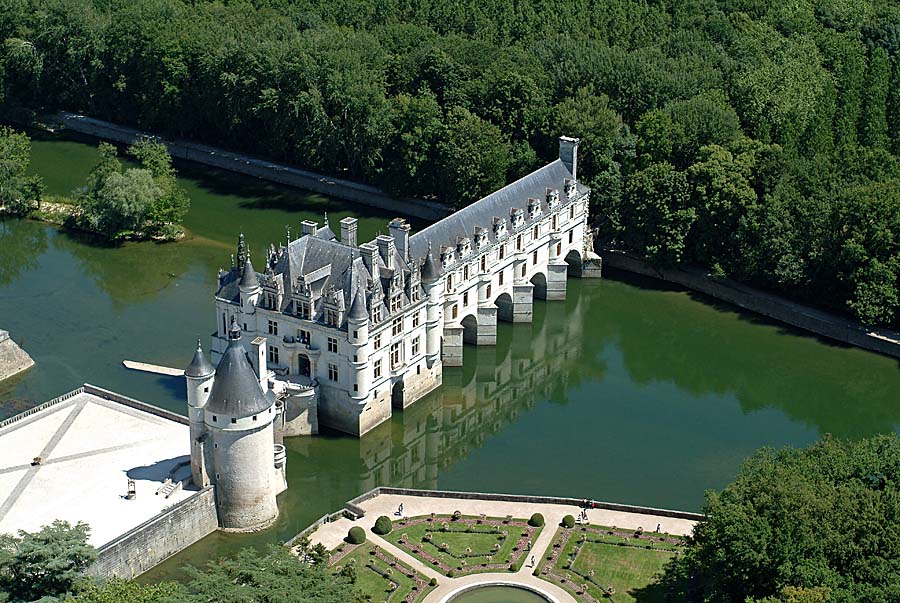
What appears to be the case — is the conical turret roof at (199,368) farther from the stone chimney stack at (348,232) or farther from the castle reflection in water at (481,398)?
the stone chimney stack at (348,232)

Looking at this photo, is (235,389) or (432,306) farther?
(432,306)

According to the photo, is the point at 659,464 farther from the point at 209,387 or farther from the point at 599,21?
the point at 599,21

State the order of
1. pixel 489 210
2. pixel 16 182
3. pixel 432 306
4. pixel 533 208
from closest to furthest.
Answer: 1. pixel 432 306
2. pixel 489 210
3. pixel 533 208
4. pixel 16 182

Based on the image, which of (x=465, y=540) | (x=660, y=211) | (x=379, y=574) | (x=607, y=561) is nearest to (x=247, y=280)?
(x=465, y=540)

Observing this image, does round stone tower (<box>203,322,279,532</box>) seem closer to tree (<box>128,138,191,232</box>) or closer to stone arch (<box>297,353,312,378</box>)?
stone arch (<box>297,353,312,378</box>)

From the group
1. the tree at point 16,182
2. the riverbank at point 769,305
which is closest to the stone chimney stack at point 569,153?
the riverbank at point 769,305

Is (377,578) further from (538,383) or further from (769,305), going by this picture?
(769,305)
